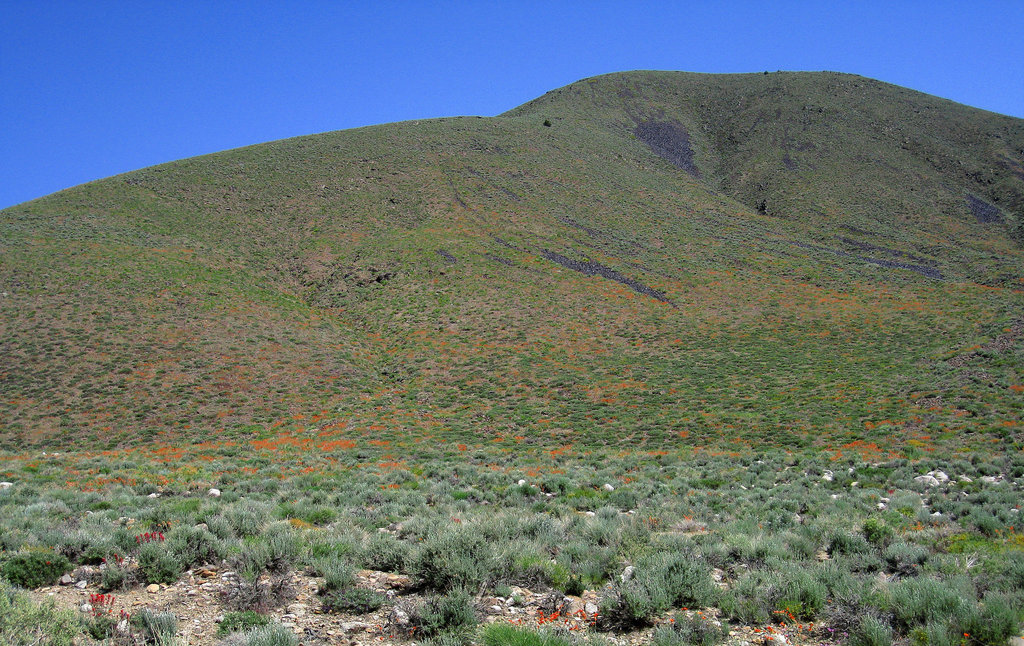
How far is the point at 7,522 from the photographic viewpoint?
7121 millimetres

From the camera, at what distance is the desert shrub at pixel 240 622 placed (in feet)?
15.6

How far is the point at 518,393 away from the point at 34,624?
23795 mm

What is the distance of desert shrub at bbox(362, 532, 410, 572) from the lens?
20.6 feet

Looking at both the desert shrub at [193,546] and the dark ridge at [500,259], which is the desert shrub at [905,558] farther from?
the dark ridge at [500,259]

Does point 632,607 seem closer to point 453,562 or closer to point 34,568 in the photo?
point 453,562

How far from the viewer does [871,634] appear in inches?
178

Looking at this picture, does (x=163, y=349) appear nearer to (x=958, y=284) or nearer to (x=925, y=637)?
(x=925, y=637)

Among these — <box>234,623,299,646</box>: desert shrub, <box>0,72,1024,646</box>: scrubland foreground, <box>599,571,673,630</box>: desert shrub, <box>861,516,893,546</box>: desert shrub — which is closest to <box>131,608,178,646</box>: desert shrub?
<box>0,72,1024,646</box>: scrubland foreground

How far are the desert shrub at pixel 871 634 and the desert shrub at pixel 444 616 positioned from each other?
338 centimetres

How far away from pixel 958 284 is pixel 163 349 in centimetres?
6108

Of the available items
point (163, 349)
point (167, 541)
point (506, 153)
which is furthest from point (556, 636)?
point (506, 153)

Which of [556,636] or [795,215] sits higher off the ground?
[795,215]

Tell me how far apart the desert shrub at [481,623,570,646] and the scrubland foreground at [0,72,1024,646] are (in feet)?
0.24

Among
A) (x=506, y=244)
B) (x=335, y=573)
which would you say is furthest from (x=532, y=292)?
(x=335, y=573)
